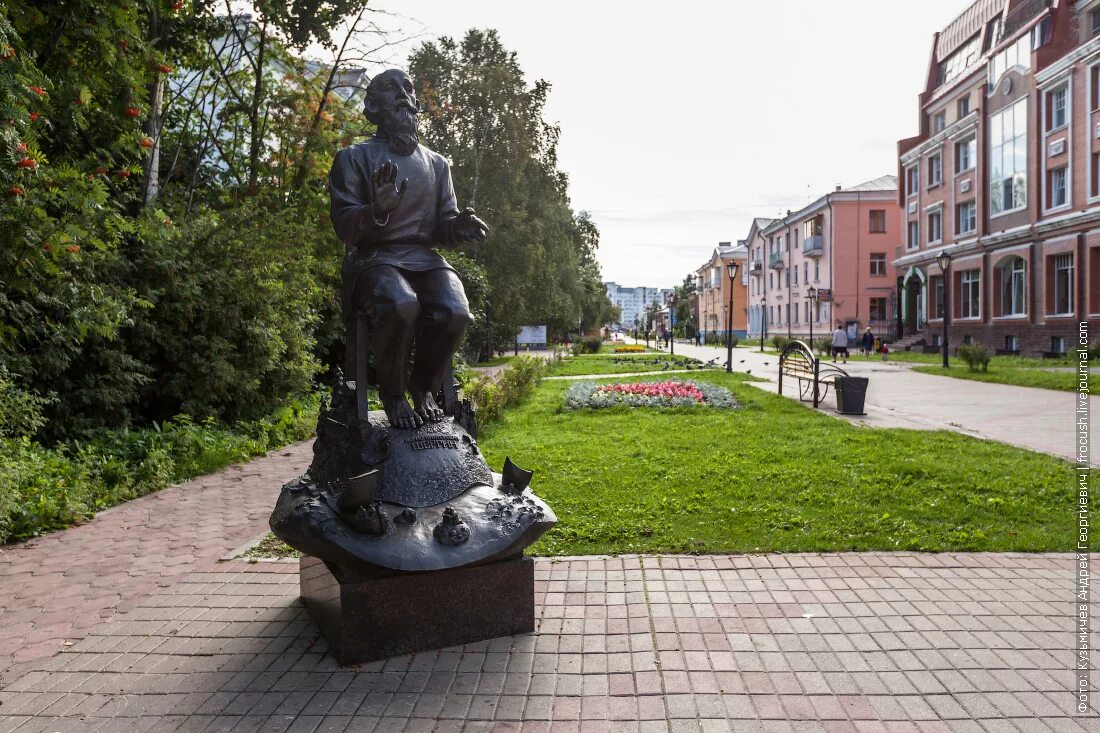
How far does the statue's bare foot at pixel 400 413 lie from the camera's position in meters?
4.21

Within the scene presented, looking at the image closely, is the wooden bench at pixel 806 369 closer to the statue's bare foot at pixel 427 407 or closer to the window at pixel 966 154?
the statue's bare foot at pixel 427 407

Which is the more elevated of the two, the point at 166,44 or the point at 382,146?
the point at 166,44

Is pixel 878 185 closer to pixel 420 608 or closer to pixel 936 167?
pixel 936 167

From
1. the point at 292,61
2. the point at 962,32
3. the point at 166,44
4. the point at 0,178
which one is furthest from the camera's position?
the point at 962,32

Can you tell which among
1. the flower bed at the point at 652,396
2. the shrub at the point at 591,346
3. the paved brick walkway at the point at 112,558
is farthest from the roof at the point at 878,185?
the paved brick walkway at the point at 112,558

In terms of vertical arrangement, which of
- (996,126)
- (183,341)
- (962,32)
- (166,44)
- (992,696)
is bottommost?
(992,696)

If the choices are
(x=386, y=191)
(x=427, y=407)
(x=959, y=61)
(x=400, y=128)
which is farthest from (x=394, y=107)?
(x=959, y=61)

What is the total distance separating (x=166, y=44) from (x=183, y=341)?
202 inches

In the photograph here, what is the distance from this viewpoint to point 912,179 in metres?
39.2

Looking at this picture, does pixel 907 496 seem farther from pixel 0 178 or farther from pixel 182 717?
pixel 0 178

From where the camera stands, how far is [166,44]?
1174cm

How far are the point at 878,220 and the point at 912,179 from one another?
9693 mm

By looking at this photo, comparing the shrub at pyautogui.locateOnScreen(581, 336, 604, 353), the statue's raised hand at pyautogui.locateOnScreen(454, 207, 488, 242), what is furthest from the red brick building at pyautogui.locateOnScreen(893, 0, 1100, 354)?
the statue's raised hand at pyautogui.locateOnScreen(454, 207, 488, 242)

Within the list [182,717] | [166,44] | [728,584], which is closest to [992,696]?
[728,584]
